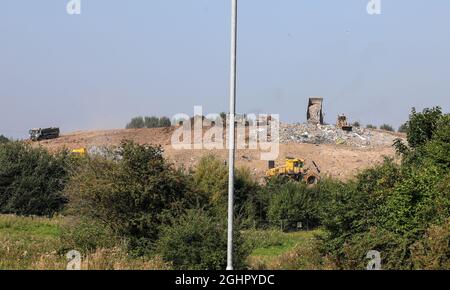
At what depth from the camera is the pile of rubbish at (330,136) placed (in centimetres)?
7256

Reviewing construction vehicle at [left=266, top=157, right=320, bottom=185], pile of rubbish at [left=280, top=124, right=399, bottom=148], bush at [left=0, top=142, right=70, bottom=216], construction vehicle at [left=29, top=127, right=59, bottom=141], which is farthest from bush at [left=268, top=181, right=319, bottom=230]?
construction vehicle at [left=29, top=127, right=59, bottom=141]

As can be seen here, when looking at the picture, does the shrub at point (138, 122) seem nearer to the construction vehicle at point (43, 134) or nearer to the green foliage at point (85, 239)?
the construction vehicle at point (43, 134)

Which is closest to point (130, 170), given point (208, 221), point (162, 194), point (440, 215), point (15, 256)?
point (162, 194)

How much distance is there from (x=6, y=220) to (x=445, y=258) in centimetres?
2574

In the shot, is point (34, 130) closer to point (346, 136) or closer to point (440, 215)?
point (346, 136)

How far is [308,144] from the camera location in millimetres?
70438

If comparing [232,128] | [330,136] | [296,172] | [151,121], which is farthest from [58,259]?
[151,121]

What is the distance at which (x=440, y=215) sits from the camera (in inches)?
776

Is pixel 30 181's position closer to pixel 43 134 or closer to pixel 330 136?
pixel 43 134

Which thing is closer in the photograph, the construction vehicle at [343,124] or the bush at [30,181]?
the bush at [30,181]
